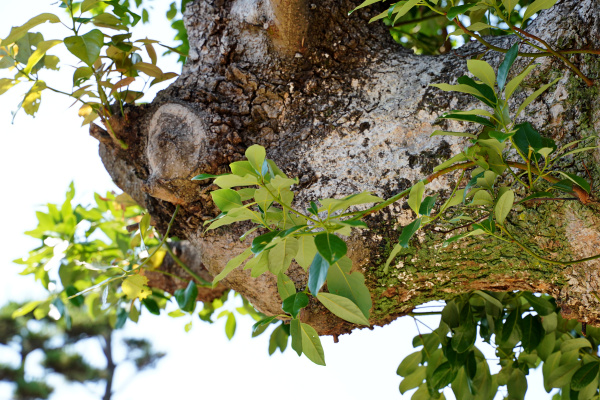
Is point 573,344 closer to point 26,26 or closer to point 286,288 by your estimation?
point 286,288

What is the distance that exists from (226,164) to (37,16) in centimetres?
38

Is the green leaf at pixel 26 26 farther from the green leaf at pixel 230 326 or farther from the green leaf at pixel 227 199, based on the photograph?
the green leaf at pixel 230 326

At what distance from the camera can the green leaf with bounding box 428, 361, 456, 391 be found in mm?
855

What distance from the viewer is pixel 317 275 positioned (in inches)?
17.9

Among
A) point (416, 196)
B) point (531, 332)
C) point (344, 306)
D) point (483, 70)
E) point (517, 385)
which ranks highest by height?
point (483, 70)

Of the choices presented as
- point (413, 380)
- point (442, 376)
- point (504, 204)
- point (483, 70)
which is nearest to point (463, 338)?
point (442, 376)

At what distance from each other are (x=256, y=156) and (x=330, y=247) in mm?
126

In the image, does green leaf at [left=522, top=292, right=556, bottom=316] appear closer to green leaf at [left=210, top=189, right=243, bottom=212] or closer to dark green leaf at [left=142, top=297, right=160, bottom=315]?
green leaf at [left=210, top=189, right=243, bottom=212]

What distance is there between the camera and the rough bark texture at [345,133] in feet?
2.27

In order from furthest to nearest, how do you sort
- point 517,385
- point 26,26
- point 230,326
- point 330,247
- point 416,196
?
point 230,326 → point 517,385 → point 26,26 → point 416,196 → point 330,247

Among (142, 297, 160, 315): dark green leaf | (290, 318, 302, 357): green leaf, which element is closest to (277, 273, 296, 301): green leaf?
(290, 318, 302, 357): green leaf

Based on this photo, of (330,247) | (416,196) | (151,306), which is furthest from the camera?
(151,306)

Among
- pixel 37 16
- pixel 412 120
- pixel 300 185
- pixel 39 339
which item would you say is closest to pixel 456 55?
pixel 412 120

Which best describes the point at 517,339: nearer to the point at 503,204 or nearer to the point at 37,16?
the point at 503,204
